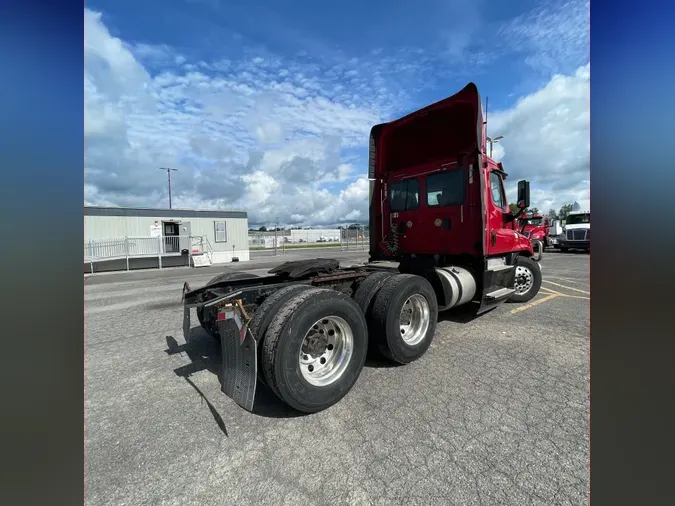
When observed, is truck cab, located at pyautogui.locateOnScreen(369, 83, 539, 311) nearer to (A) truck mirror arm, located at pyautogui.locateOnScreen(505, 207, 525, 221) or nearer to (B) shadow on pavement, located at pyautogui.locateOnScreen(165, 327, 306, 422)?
(A) truck mirror arm, located at pyautogui.locateOnScreen(505, 207, 525, 221)

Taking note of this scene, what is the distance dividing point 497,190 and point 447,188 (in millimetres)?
1080

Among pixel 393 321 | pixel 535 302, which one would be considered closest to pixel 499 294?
pixel 535 302

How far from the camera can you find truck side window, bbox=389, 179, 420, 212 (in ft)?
18.5

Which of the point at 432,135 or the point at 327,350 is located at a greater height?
the point at 432,135

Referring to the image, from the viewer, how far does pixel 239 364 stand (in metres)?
2.64

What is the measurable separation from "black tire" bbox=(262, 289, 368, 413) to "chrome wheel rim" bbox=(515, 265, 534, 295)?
5122mm

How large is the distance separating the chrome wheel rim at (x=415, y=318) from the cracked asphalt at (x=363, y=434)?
312 mm

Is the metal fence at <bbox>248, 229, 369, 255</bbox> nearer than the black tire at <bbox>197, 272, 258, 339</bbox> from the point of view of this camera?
No

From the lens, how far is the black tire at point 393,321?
138 inches

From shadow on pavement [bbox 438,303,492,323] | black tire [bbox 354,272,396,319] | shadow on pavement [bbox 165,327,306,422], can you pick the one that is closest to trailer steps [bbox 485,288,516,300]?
shadow on pavement [bbox 438,303,492,323]

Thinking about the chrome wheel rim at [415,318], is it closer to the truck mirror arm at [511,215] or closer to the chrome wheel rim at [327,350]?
the chrome wheel rim at [327,350]

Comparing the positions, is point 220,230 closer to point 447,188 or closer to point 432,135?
point 432,135

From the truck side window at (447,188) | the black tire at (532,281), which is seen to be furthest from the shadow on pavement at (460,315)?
the truck side window at (447,188)
